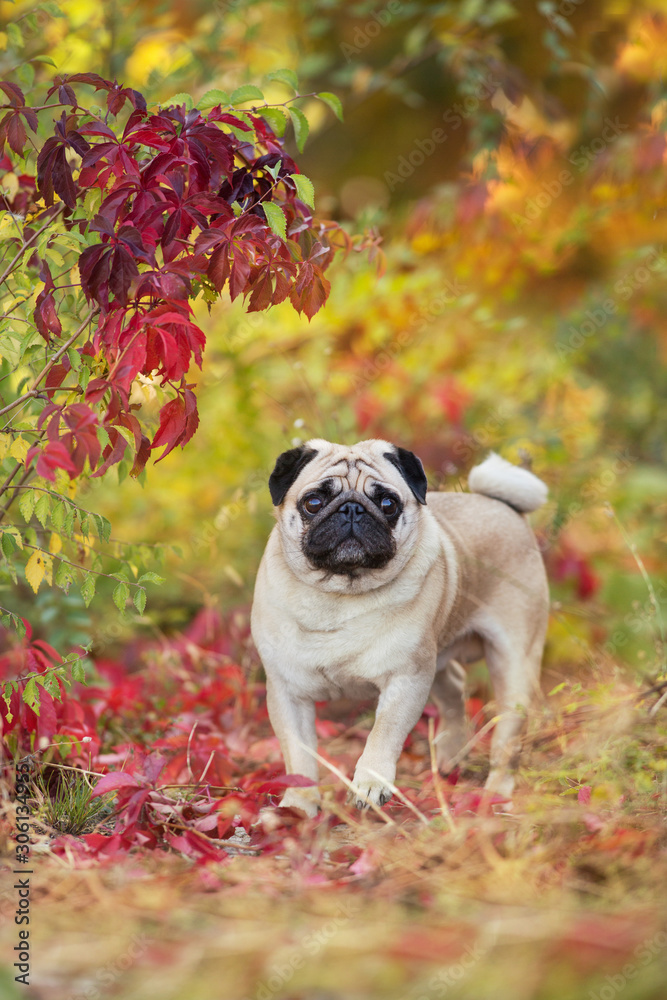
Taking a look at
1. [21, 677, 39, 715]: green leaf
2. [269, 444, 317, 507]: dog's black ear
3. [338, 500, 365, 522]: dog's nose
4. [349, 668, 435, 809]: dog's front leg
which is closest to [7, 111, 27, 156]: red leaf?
[269, 444, 317, 507]: dog's black ear

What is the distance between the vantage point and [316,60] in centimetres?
703

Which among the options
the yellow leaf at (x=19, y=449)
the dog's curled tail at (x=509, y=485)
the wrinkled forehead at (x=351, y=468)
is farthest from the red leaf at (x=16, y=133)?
the dog's curled tail at (x=509, y=485)

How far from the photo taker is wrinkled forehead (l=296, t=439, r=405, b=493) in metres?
3.80

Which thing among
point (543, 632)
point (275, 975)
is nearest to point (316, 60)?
point (543, 632)

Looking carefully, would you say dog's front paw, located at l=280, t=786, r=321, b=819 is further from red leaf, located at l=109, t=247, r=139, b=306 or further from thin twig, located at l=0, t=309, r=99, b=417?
red leaf, located at l=109, t=247, r=139, b=306

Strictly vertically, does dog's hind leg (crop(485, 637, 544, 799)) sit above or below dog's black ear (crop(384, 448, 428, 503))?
below

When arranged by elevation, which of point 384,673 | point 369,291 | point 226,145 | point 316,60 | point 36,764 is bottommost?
point 36,764

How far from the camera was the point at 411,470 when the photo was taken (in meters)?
3.91

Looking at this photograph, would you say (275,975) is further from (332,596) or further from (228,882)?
(332,596)

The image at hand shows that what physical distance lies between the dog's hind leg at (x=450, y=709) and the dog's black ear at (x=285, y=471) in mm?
1482

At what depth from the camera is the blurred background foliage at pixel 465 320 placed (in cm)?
628

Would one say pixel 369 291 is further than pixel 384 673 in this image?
Yes

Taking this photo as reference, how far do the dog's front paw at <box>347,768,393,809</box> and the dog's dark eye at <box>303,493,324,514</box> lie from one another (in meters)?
1.07

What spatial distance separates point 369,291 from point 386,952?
554cm
